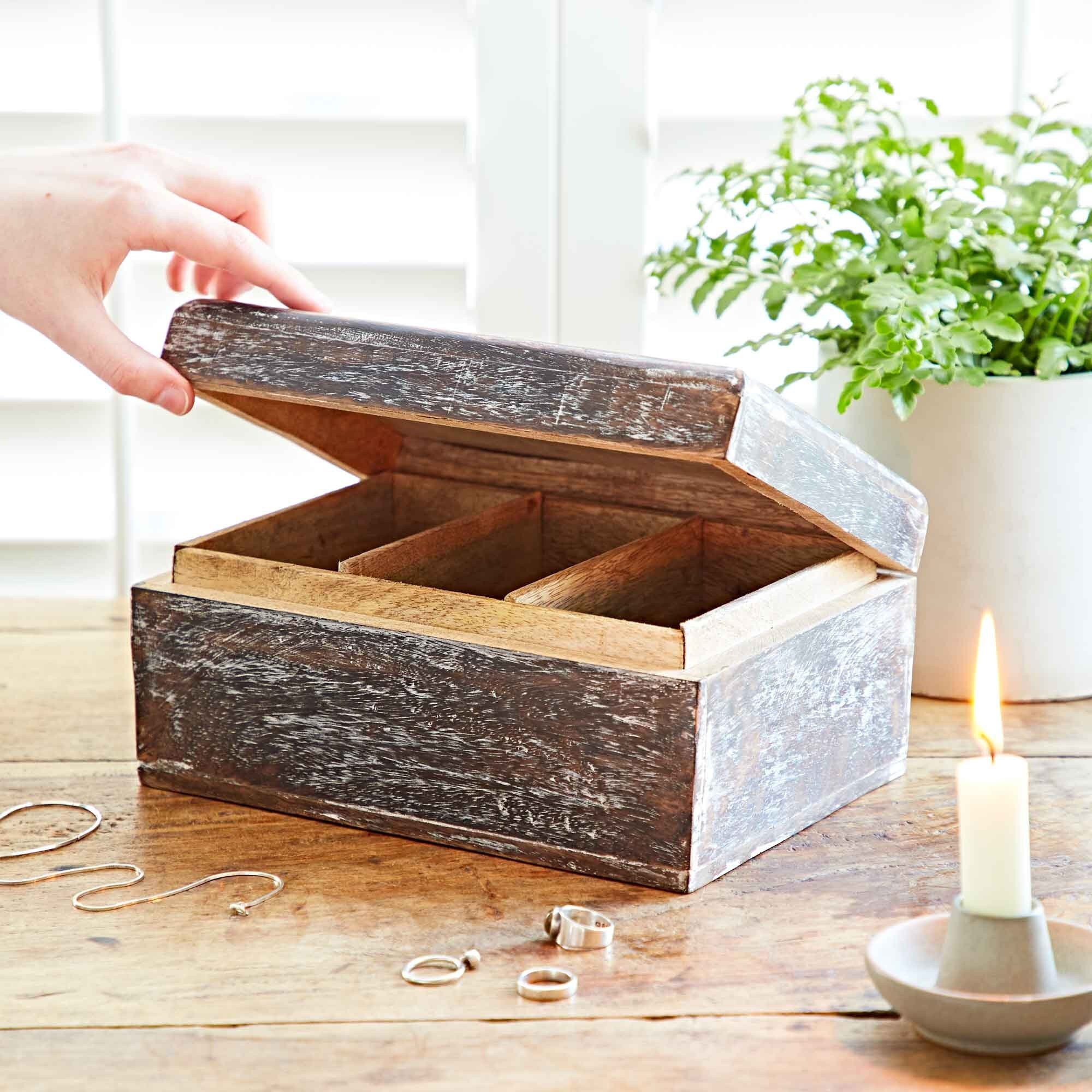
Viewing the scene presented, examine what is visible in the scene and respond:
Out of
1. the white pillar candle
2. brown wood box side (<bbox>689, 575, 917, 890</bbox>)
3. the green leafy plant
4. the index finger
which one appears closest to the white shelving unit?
the green leafy plant

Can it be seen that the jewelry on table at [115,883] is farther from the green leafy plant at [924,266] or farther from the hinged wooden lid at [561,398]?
the green leafy plant at [924,266]

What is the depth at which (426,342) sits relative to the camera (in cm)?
93

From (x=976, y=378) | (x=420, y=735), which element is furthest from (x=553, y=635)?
(x=976, y=378)

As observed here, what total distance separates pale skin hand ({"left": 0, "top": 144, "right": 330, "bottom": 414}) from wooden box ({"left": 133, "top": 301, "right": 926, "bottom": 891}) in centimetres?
5

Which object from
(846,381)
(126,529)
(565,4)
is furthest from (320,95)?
(846,381)

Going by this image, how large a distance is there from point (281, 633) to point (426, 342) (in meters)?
0.21

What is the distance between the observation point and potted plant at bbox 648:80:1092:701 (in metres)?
1.15

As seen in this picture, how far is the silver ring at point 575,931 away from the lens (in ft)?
2.76

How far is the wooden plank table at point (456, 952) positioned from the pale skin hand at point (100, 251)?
11.6 inches

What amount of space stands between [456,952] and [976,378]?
1.88 feet

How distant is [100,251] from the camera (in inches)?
40.9

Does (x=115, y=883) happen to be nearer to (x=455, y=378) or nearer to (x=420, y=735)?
(x=420, y=735)

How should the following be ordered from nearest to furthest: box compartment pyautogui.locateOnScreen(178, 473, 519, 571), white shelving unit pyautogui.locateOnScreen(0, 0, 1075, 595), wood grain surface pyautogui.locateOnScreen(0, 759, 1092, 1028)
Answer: wood grain surface pyautogui.locateOnScreen(0, 759, 1092, 1028) → box compartment pyautogui.locateOnScreen(178, 473, 519, 571) → white shelving unit pyautogui.locateOnScreen(0, 0, 1075, 595)

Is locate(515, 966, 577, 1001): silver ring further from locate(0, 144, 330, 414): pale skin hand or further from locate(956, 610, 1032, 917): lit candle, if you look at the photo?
locate(0, 144, 330, 414): pale skin hand
